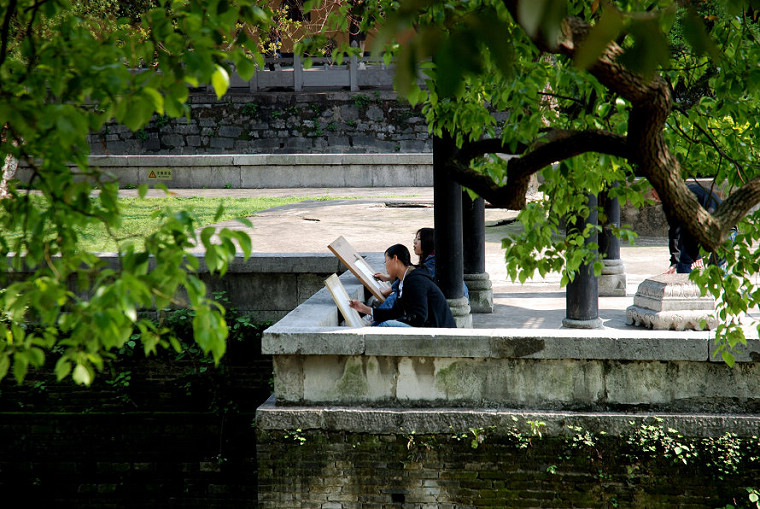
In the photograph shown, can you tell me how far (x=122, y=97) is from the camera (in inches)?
96.4

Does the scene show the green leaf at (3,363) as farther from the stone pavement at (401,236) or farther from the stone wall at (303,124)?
the stone wall at (303,124)

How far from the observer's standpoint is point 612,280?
878cm

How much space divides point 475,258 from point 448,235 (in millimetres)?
1440

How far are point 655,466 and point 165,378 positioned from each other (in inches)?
197

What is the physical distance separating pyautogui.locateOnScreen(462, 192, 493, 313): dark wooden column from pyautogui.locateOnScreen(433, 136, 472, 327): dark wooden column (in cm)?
105

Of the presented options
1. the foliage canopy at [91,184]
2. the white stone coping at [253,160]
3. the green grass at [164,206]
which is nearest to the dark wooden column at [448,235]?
the foliage canopy at [91,184]

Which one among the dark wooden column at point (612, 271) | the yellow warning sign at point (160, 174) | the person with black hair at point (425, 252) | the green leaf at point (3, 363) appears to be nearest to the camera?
the green leaf at point (3, 363)

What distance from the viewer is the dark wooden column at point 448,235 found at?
6746 millimetres

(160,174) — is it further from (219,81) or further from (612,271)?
(219,81)

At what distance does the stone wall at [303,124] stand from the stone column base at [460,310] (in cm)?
2081

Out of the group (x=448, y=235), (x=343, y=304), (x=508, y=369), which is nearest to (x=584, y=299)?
(x=448, y=235)

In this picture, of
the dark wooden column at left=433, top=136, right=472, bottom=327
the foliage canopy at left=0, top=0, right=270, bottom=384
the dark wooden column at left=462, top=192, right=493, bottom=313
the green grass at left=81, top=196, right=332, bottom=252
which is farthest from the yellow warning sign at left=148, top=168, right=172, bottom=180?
the foliage canopy at left=0, top=0, right=270, bottom=384

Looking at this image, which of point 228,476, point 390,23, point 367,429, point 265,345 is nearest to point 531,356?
point 367,429

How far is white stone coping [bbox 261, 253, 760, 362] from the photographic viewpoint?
543cm
